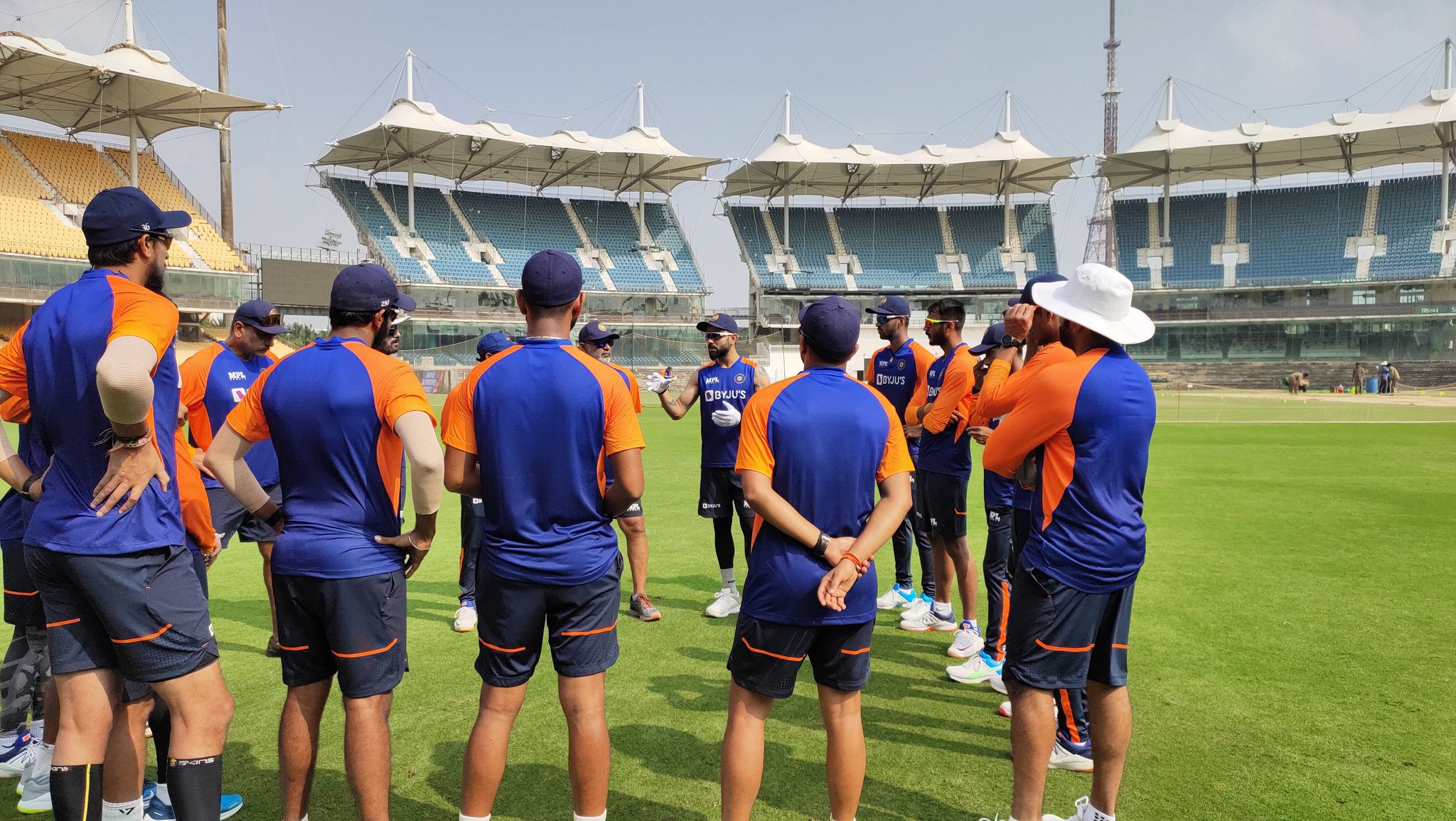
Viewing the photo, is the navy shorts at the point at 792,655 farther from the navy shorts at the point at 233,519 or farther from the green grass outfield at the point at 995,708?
the navy shorts at the point at 233,519

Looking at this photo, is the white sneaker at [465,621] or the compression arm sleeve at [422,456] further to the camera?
the white sneaker at [465,621]

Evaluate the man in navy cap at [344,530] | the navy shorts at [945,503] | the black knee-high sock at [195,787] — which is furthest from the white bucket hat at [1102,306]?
the black knee-high sock at [195,787]

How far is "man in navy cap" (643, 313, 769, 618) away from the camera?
6727 mm

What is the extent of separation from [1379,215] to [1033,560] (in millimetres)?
62791

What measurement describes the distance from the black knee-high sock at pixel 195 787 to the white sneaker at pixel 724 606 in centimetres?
414

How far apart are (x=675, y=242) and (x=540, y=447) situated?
5577 cm

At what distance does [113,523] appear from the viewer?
9.32 ft

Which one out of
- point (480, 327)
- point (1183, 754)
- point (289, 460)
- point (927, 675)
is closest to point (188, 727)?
point (289, 460)

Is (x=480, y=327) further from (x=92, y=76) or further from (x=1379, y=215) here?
(x=1379, y=215)

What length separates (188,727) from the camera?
2941 mm

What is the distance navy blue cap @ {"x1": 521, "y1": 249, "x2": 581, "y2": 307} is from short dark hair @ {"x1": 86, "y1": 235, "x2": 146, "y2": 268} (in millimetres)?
1399

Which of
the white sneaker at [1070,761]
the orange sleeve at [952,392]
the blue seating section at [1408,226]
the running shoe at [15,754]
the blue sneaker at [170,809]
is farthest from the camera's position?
the blue seating section at [1408,226]

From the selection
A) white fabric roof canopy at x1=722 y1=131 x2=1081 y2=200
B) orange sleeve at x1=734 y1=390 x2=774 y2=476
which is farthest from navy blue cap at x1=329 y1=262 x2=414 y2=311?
white fabric roof canopy at x1=722 y1=131 x2=1081 y2=200

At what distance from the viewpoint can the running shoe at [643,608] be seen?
6621 mm
